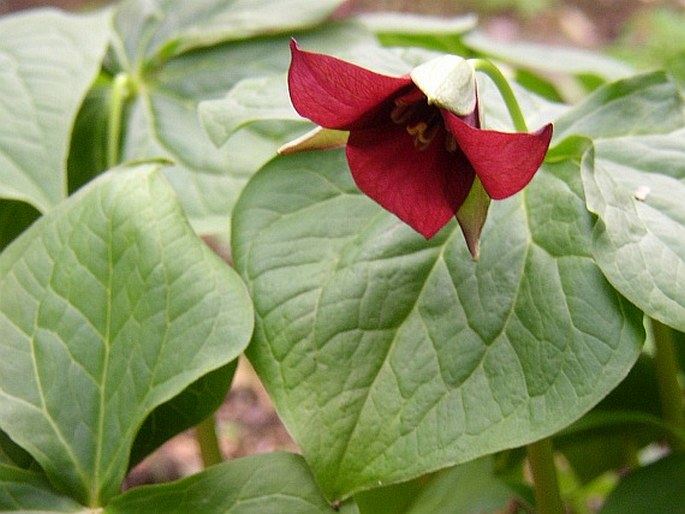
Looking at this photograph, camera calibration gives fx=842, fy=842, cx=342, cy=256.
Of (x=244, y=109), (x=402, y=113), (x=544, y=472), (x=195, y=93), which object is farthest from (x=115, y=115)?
(x=544, y=472)

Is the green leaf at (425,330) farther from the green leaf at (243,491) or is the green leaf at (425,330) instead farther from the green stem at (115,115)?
the green stem at (115,115)

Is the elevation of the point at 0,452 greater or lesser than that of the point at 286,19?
lesser

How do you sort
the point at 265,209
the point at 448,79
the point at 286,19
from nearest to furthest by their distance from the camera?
the point at 448,79, the point at 265,209, the point at 286,19

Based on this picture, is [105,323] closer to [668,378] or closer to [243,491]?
[243,491]

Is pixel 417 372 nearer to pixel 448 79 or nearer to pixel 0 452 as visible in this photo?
pixel 448 79

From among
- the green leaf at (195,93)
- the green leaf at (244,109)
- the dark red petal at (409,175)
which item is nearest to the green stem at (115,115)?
the green leaf at (195,93)

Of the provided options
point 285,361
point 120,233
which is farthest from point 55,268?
point 285,361

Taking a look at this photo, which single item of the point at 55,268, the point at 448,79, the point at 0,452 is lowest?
the point at 0,452
